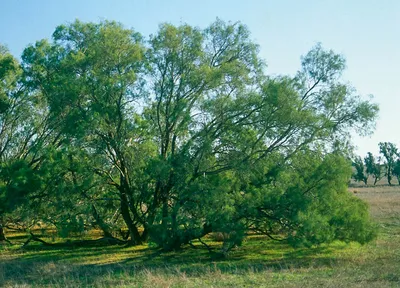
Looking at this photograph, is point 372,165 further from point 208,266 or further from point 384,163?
point 208,266

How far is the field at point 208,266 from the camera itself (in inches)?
519

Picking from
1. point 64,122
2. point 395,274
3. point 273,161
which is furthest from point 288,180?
point 64,122

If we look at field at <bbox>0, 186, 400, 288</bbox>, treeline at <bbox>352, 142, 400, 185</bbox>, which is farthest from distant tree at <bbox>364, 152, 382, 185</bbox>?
field at <bbox>0, 186, 400, 288</bbox>

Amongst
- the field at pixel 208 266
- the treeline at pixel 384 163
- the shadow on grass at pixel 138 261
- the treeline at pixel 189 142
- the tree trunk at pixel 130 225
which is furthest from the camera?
the treeline at pixel 384 163

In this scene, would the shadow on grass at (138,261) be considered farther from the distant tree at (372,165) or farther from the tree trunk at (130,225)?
the distant tree at (372,165)

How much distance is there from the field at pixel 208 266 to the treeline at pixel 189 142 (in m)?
1.13

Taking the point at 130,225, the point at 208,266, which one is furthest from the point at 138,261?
the point at 130,225

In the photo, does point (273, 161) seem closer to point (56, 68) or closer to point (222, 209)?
point (222, 209)

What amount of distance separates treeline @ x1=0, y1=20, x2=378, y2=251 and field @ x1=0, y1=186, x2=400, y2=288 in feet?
3.69

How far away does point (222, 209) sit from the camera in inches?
768

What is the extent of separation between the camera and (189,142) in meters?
20.5

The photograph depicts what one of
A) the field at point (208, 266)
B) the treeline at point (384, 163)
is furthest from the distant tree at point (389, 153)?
the field at point (208, 266)

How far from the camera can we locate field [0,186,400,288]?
13.2m

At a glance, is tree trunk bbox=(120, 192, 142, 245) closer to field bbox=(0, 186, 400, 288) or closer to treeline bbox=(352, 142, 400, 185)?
field bbox=(0, 186, 400, 288)
